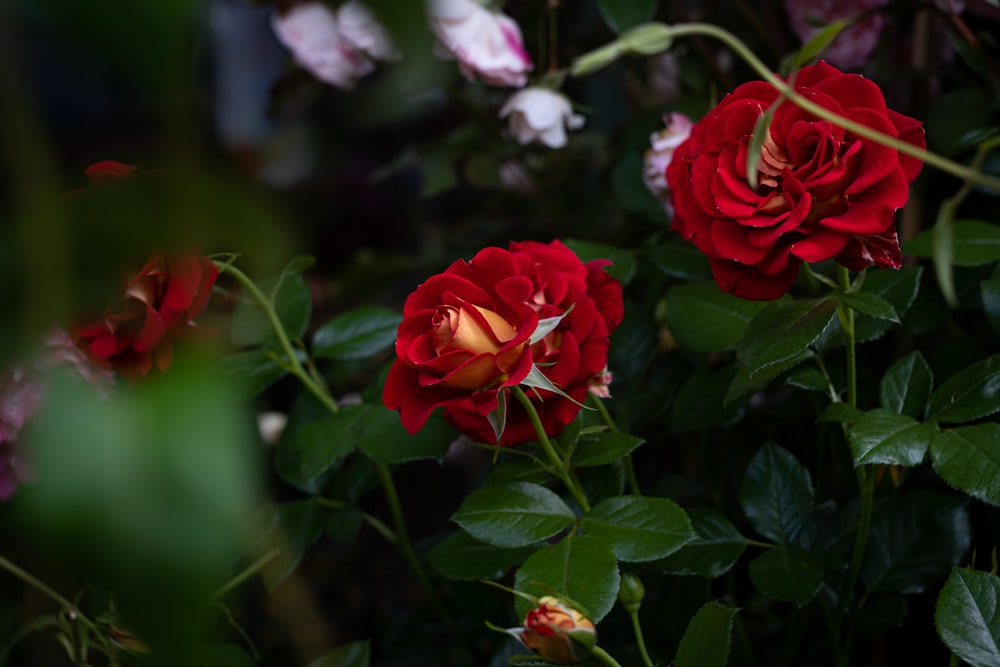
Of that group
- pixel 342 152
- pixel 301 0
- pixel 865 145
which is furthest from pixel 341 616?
pixel 342 152

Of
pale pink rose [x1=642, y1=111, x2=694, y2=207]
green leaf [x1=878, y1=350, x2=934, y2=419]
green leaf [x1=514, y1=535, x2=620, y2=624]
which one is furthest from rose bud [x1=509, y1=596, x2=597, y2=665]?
pale pink rose [x1=642, y1=111, x2=694, y2=207]

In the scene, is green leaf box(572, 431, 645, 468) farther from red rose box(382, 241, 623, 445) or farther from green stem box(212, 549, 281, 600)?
green stem box(212, 549, 281, 600)

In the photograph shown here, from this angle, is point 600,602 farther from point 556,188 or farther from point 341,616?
point 341,616

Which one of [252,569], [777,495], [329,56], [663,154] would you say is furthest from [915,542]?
[329,56]

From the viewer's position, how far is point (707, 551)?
0.47 m

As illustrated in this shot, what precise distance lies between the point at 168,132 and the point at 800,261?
0.34 metres

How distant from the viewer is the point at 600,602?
1.19 ft

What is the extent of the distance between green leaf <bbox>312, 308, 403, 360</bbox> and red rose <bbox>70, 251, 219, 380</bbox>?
0.19 m

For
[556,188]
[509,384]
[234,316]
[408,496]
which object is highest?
[509,384]

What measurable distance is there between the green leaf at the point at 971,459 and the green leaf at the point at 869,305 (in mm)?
64

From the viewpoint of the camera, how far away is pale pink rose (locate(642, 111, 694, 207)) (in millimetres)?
598

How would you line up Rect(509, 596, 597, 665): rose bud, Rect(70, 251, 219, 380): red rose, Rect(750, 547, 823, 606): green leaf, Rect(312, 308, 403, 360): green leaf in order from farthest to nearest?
Rect(312, 308, 403, 360): green leaf, Rect(750, 547, 823, 606): green leaf, Rect(509, 596, 597, 665): rose bud, Rect(70, 251, 219, 380): red rose

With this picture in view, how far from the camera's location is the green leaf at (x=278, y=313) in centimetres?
53

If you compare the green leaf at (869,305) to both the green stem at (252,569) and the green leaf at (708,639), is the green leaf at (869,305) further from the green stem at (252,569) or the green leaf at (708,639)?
the green stem at (252,569)
